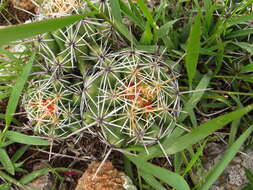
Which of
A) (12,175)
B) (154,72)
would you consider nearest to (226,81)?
(154,72)

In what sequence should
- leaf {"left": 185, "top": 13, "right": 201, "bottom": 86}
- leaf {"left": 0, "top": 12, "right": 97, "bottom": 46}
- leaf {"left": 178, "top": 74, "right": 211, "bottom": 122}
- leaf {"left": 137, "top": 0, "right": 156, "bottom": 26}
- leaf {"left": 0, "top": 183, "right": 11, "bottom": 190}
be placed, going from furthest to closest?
leaf {"left": 0, "top": 183, "right": 11, "bottom": 190} < leaf {"left": 178, "top": 74, "right": 211, "bottom": 122} < leaf {"left": 137, "top": 0, "right": 156, "bottom": 26} < leaf {"left": 185, "top": 13, "right": 201, "bottom": 86} < leaf {"left": 0, "top": 12, "right": 97, "bottom": 46}

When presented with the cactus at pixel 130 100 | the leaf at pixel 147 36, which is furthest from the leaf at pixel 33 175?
the leaf at pixel 147 36

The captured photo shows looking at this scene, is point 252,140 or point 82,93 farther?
point 252,140

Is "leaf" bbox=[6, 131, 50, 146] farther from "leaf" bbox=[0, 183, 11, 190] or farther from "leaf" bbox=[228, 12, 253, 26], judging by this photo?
"leaf" bbox=[228, 12, 253, 26]

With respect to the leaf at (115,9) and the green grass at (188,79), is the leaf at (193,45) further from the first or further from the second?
the leaf at (115,9)

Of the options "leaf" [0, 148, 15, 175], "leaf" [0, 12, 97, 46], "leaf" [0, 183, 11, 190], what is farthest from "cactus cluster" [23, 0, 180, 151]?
"leaf" [0, 183, 11, 190]

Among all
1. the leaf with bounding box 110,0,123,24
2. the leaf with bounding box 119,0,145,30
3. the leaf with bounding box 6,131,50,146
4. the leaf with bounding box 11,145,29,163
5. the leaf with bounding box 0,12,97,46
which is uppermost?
the leaf with bounding box 0,12,97,46

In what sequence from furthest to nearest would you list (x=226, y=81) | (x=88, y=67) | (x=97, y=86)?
(x=226, y=81) → (x=88, y=67) → (x=97, y=86)

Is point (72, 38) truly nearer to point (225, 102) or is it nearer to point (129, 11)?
point (129, 11)

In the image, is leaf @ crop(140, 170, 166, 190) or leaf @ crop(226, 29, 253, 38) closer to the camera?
leaf @ crop(140, 170, 166, 190)
